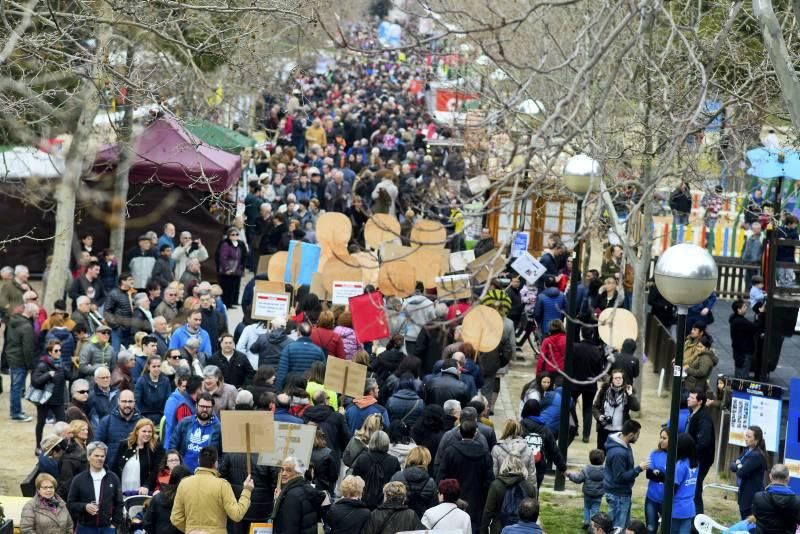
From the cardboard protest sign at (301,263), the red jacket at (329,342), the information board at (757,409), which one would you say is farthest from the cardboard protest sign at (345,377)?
the cardboard protest sign at (301,263)

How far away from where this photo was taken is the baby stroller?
39.2 feet

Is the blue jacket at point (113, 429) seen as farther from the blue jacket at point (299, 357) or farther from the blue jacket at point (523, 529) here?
the blue jacket at point (523, 529)

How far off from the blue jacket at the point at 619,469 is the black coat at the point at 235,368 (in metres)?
4.37

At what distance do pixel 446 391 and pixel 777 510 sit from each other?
3844 millimetres

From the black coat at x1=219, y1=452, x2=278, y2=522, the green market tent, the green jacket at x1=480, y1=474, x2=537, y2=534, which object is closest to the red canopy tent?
the green market tent

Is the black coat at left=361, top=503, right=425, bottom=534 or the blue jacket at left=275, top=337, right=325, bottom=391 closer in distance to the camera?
the black coat at left=361, top=503, right=425, bottom=534

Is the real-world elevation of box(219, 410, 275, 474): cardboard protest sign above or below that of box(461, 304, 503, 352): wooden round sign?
below

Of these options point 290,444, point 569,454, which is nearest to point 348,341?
point 569,454

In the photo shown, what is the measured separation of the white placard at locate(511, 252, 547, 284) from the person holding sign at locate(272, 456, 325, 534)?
883 centimetres

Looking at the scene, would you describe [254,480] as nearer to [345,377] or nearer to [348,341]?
[345,377]

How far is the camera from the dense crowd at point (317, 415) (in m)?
11.3

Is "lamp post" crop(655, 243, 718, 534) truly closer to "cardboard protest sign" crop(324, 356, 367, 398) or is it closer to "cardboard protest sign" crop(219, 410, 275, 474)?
"cardboard protest sign" crop(219, 410, 275, 474)

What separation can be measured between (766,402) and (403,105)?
128 feet

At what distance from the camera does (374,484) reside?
39.6 feet
